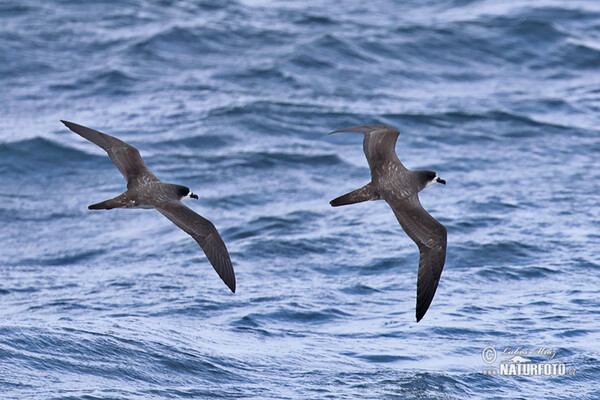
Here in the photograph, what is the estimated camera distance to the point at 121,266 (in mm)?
15445

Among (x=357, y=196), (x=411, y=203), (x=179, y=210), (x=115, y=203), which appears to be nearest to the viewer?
(x=115, y=203)

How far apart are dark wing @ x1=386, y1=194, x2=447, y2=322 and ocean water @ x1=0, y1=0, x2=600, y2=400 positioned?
40.0 inches

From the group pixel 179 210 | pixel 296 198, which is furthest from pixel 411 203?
pixel 296 198

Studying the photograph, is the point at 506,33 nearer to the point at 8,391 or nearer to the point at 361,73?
the point at 361,73

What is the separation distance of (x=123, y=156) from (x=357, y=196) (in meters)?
2.42

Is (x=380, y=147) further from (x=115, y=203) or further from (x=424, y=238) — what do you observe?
(x=115, y=203)

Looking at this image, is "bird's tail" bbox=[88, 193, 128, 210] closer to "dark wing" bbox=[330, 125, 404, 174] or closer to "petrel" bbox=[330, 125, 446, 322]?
"petrel" bbox=[330, 125, 446, 322]

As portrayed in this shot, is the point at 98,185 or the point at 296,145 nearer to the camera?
the point at 98,185

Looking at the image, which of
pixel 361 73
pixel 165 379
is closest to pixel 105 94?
pixel 361 73

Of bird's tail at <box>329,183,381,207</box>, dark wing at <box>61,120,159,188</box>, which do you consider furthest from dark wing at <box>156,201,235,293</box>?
bird's tail at <box>329,183,381,207</box>

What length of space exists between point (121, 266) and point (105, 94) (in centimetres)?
662

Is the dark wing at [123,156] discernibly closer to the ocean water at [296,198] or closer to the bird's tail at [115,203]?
the bird's tail at [115,203]

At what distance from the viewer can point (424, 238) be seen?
10.9 m

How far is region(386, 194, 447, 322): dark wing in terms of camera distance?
10758 mm
